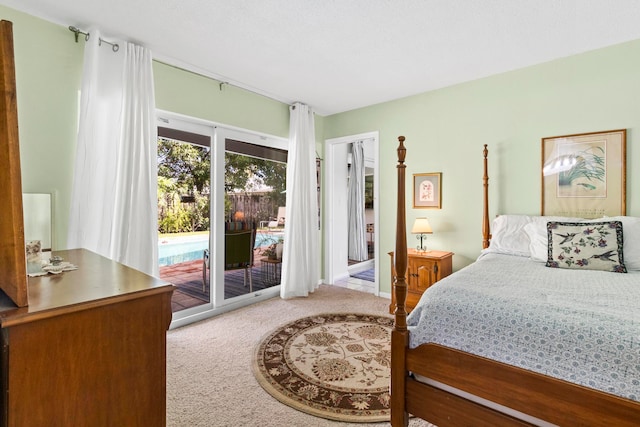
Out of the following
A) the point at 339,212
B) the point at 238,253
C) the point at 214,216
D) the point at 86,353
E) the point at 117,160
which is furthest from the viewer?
A: the point at 339,212

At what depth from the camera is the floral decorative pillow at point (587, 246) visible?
6.98 feet

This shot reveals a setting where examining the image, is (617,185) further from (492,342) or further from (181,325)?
(181,325)

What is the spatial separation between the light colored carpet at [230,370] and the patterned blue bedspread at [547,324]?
709mm

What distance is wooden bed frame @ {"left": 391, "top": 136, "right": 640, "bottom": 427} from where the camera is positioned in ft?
3.78

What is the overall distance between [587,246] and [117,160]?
141 inches

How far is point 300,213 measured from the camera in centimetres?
400

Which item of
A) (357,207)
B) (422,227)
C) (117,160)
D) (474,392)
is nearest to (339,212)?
(357,207)

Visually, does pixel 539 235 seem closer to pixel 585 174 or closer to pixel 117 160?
pixel 585 174

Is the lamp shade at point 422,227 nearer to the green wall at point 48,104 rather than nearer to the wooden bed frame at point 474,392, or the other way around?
the wooden bed frame at point 474,392

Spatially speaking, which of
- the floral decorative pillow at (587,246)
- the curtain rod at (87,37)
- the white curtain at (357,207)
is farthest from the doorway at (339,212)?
the curtain rod at (87,37)

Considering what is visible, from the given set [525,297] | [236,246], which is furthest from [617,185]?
[236,246]

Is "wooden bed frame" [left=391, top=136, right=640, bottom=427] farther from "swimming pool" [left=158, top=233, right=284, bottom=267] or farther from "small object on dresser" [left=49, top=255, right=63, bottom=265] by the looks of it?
"swimming pool" [left=158, top=233, right=284, bottom=267]

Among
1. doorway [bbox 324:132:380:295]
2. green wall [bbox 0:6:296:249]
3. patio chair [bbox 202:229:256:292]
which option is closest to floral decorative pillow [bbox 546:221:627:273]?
doorway [bbox 324:132:380:295]

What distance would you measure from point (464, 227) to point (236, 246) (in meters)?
2.57
